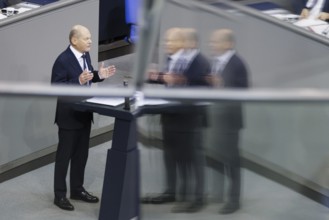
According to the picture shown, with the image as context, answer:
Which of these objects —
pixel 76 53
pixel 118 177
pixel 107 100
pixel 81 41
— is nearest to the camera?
pixel 107 100

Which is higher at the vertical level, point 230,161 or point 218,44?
point 218,44

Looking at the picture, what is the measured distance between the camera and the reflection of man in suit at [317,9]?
8.16 feet

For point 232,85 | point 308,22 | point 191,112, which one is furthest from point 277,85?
point 308,22

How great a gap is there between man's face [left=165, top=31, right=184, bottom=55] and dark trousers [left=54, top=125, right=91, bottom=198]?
2.30 feet

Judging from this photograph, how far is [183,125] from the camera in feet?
5.16

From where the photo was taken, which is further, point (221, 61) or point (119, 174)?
point (119, 174)

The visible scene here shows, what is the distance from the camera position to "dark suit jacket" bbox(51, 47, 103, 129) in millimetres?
1690

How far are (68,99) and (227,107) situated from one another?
0.39m

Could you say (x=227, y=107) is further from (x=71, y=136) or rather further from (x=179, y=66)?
(x=71, y=136)

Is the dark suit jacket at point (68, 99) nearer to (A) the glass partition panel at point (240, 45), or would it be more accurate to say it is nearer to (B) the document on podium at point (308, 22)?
(A) the glass partition panel at point (240, 45)

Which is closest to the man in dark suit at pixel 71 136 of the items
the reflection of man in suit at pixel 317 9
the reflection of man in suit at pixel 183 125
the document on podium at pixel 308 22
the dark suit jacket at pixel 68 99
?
the dark suit jacket at pixel 68 99

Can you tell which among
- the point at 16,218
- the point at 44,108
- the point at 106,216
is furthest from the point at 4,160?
the point at 44,108

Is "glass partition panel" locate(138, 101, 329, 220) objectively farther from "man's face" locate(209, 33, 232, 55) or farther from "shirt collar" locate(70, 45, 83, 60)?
"shirt collar" locate(70, 45, 83, 60)

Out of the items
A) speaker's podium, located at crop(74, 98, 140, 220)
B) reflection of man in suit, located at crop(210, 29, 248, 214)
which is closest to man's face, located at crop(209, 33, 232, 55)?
reflection of man in suit, located at crop(210, 29, 248, 214)
